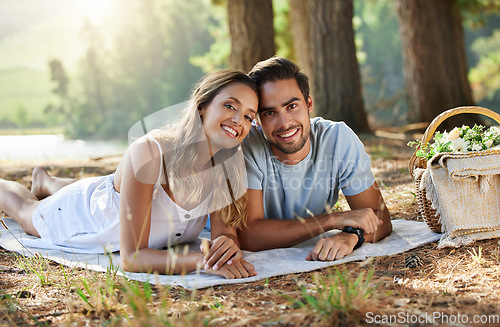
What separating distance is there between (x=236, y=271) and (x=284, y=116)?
0.95m

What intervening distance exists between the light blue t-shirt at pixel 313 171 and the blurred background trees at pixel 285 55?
0.65 metres

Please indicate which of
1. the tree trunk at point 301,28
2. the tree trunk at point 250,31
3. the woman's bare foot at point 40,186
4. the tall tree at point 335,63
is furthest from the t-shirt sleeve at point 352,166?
the tree trunk at point 301,28

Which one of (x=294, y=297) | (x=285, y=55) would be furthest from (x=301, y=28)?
(x=294, y=297)

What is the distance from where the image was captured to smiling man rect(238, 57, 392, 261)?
2875 mm

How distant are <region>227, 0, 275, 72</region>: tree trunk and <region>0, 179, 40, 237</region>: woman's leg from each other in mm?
4152

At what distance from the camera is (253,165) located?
2934mm

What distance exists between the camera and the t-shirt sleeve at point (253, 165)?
9.59ft

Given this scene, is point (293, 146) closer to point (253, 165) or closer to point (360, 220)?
point (253, 165)

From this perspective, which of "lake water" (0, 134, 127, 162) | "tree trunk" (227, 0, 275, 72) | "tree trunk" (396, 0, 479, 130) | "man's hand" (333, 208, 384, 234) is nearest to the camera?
"man's hand" (333, 208, 384, 234)

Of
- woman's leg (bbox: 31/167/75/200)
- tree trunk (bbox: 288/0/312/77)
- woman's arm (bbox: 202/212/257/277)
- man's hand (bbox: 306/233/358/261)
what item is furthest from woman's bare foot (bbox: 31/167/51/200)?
tree trunk (bbox: 288/0/312/77)

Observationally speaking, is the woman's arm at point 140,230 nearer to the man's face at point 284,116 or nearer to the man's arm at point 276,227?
the man's arm at point 276,227

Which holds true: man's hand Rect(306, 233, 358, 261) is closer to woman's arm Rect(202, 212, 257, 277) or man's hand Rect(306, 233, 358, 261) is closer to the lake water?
woman's arm Rect(202, 212, 257, 277)

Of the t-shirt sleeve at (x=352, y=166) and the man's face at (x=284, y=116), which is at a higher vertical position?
the man's face at (x=284, y=116)

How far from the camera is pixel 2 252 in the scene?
10.4ft
